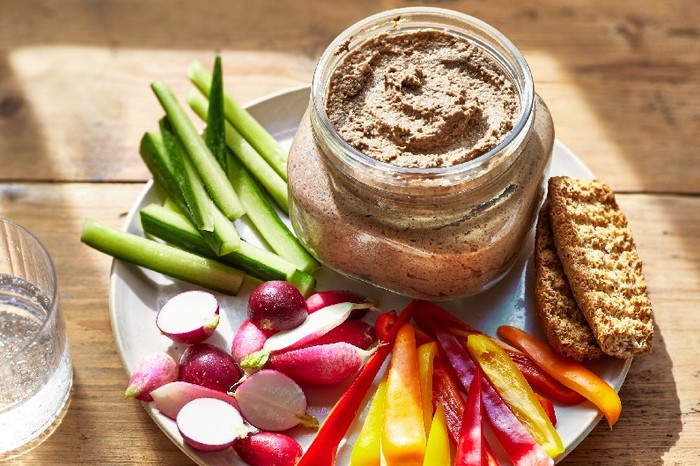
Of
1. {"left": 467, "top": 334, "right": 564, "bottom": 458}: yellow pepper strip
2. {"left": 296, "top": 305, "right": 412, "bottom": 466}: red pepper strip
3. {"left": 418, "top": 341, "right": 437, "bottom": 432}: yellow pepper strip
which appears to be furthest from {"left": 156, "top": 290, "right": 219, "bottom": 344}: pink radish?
{"left": 467, "top": 334, "right": 564, "bottom": 458}: yellow pepper strip

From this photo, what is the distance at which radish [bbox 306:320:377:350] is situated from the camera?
2.27 meters

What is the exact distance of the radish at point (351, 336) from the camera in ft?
7.45

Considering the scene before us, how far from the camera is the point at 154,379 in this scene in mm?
2197

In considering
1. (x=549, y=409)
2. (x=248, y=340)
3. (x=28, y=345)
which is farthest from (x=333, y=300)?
(x=28, y=345)

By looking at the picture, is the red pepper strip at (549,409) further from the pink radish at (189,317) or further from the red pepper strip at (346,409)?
the pink radish at (189,317)

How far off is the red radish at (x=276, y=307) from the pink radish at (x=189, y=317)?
0.09 m

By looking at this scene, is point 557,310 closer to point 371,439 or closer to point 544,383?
point 544,383

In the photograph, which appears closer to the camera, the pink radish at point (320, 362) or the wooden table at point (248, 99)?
the pink radish at point (320, 362)

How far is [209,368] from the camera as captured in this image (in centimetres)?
222

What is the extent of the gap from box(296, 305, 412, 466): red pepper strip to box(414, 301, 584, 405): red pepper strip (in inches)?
2.8

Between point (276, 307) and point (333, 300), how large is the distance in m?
0.16

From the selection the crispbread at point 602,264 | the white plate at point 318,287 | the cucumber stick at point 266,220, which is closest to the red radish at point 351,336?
the white plate at point 318,287

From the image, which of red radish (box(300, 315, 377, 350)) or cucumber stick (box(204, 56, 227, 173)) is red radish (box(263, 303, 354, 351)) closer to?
red radish (box(300, 315, 377, 350))

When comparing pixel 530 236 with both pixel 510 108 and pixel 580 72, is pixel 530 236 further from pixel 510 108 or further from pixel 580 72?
pixel 580 72
